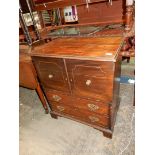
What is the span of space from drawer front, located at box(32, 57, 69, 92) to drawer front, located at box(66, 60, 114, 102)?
0.29ft

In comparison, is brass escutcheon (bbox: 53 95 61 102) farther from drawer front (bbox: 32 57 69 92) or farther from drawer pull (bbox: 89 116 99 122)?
drawer pull (bbox: 89 116 99 122)

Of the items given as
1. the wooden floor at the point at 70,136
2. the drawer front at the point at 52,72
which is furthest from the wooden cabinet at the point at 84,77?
the wooden floor at the point at 70,136

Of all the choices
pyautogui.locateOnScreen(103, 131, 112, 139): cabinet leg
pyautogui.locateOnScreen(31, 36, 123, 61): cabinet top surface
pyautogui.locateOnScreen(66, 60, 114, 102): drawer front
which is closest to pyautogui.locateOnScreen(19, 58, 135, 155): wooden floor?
pyautogui.locateOnScreen(103, 131, 112, 139): cabinet leg

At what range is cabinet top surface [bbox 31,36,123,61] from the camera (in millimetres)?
1123

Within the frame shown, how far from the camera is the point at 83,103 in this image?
150cm

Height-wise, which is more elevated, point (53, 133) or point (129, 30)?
point (129, 30)

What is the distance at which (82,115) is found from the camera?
165 centimetres

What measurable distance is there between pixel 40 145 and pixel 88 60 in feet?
3.87

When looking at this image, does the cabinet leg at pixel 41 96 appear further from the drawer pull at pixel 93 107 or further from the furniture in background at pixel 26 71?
the drawer pull at pixel 93 107

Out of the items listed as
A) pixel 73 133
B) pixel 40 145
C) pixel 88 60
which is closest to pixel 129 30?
pixel 88 60
